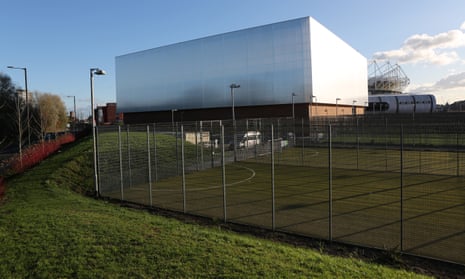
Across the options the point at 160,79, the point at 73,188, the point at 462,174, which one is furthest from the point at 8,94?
the point at 462,174

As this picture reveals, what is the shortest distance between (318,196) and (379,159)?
12.8 metres

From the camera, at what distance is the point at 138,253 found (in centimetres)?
658


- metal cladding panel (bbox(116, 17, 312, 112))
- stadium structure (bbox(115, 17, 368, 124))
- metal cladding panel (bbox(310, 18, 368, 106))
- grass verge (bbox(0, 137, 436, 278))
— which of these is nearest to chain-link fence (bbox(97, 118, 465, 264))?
grass verge (bbox(0, 137, 436, 278))

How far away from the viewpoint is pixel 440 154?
86.5ft

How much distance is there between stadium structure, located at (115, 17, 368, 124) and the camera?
177 ft

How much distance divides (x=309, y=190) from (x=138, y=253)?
1009 centimetres

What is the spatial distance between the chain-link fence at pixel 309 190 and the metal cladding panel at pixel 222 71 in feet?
97.5

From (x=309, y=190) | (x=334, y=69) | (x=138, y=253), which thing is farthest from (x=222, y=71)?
(x=138, y=253)

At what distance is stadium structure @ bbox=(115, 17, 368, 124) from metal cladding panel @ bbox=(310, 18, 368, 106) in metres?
0.15

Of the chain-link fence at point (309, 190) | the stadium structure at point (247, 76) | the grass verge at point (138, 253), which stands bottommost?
the chain-link fence at point (309, 190)

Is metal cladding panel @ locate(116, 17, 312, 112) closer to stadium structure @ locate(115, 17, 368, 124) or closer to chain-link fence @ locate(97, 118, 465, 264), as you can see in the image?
stadium structure @ locate(115, 17, 368, 124)

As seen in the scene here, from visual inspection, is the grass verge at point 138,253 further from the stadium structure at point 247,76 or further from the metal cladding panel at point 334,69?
the metal cladding panel at point 334,69

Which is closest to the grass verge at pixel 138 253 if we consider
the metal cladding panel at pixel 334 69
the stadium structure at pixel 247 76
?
the stadium structure at pixel 247 76

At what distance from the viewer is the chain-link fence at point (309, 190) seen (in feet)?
30.1
